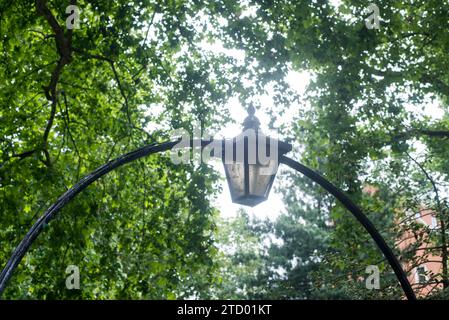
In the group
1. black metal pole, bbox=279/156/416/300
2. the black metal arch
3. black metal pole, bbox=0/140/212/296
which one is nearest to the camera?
black metal pole, bbox=0/140/212/296

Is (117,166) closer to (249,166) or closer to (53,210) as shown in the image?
(53,210)

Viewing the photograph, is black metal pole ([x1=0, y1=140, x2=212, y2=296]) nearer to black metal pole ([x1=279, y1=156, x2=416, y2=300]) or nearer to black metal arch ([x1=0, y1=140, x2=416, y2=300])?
A: black metal arch ([x1=0, y1=140, x2=416, y2=300])

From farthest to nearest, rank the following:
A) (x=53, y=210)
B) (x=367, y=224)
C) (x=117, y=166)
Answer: (x=367, y=224) < (x=117, y=166) < (x=53, y=210)

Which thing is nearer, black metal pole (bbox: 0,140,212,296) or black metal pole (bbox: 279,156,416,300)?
black metal pole (bbox: 0,140,212,296)

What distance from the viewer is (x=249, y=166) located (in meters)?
5.13

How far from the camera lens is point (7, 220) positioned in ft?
39.6

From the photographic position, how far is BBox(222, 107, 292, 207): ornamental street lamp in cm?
512

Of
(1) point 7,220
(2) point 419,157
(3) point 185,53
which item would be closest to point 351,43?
(3) point 185,53

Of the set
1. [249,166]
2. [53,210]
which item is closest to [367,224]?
[249,166]

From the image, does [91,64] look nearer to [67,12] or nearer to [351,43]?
[67,12]

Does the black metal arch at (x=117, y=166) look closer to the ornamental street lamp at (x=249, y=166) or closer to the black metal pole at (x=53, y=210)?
the black metal pole at (x=53, y=210)

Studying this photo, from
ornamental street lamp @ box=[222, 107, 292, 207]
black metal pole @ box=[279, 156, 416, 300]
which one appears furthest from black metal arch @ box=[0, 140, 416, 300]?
ornamental street lamp @ box=[222, 107, 292, 207]
